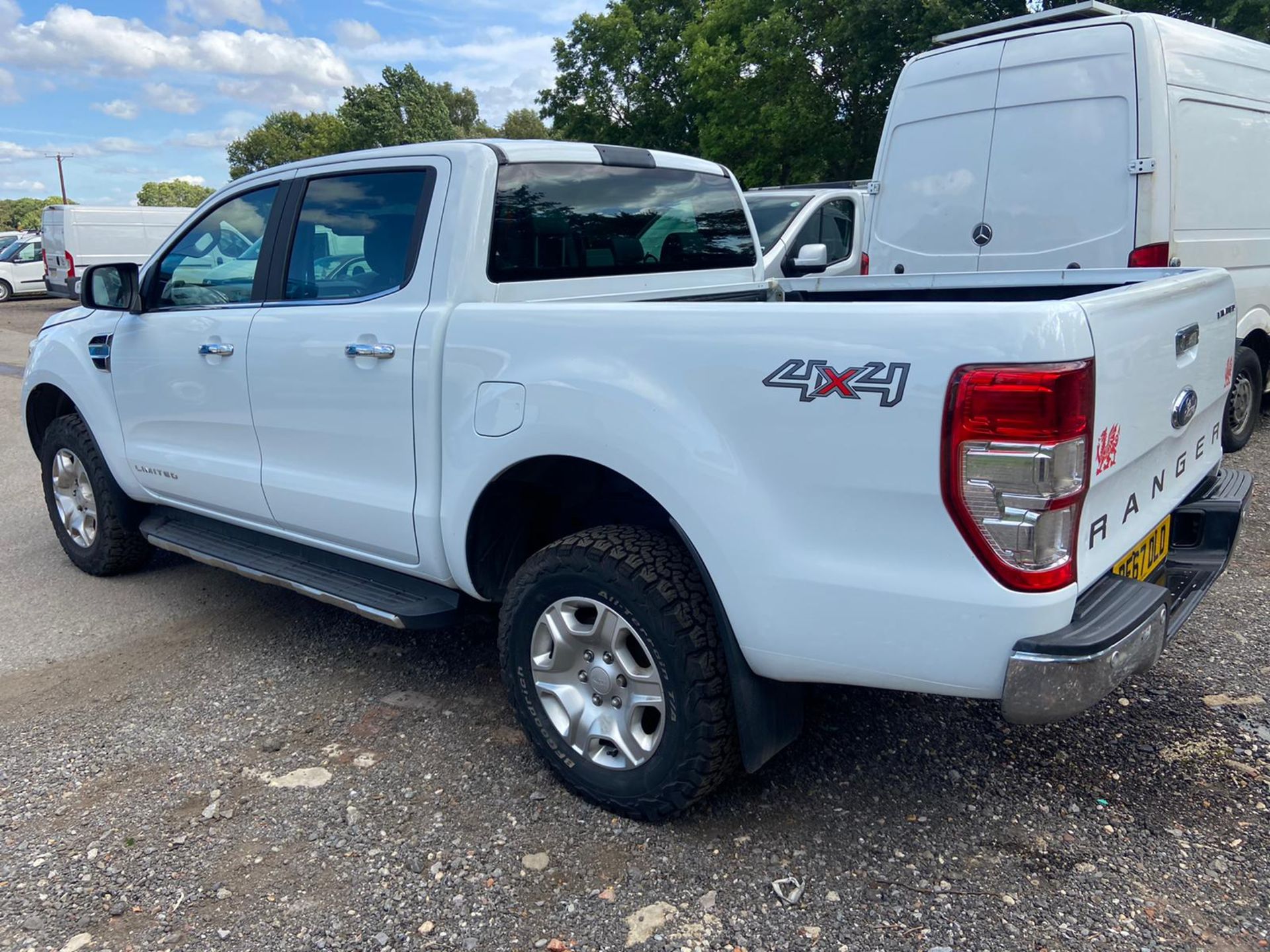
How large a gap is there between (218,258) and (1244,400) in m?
6.03

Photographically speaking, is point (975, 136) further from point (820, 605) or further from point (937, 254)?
point (820, 605)

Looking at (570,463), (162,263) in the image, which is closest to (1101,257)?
(570,463)

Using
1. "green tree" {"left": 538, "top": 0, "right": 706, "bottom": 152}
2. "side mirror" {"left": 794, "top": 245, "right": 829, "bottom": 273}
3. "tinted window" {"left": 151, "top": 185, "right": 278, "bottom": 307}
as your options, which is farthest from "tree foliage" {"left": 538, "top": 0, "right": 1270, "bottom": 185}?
"tinted window" {"left": 151, "top": 185, "right": 278, "bottom": 307}

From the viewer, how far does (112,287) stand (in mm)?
4297

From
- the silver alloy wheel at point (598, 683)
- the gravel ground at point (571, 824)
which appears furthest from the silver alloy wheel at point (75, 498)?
the silver alloy wheel at point (598, 683)

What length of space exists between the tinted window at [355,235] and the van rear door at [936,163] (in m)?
3.95

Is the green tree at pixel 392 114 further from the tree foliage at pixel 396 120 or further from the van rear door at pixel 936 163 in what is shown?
the van rear door at pixel 936 163

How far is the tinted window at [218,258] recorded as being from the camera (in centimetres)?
386

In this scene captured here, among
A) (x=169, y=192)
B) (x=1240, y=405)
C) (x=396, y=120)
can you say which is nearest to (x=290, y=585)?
(x=1240, y=405)

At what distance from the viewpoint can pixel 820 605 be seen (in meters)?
2.28

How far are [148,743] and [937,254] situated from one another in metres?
5.16

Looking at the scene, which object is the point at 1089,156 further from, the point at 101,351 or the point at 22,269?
the point at 22,269

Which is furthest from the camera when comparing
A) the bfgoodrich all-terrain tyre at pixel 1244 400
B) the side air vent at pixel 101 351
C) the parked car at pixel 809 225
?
the parked car at pixel 809 225

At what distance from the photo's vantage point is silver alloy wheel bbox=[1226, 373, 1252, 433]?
245 inches
